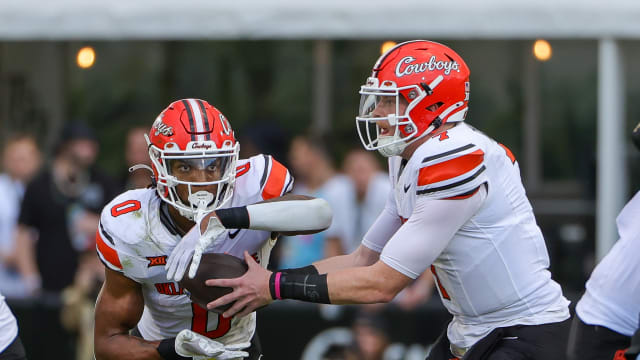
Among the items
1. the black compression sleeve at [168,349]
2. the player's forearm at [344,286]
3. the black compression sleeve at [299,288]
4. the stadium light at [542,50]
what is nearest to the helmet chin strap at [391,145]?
the player's forearm at [344,286]

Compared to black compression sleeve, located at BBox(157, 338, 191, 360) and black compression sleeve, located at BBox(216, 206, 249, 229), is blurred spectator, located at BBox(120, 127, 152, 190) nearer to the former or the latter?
black compression sleeve, located at BBox(157, 338, 191, 360)

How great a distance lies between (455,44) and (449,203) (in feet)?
16.2

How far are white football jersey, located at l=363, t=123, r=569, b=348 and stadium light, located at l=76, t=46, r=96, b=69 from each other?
5327 millimetres

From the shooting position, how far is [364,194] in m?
6.27

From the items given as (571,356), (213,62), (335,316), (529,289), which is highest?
(213,62)

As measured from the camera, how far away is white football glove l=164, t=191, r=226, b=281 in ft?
10.4

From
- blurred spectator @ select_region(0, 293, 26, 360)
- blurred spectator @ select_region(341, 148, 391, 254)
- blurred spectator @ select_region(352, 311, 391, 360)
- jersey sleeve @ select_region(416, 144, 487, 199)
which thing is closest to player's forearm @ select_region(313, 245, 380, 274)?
jersey sleeve @ select_region(416, 144, 487, 199)

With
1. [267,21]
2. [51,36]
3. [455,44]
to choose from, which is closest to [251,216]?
[267,21]

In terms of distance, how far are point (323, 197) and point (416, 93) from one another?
9.74 ft

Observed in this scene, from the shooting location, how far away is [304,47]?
27.1 feet

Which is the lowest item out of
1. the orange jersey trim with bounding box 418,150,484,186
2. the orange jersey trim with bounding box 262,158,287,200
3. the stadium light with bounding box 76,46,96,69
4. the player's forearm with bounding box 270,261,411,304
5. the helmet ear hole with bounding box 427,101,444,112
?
the player's forearm with bounding box 270,261,411,304

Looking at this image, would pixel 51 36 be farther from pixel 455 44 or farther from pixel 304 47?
pixel 455 44

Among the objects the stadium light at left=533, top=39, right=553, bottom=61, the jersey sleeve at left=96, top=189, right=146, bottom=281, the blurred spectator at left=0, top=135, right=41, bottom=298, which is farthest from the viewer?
the stadium light at left=533, top=39, right=553, bottom=61

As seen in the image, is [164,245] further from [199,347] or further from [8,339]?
[8,339]
